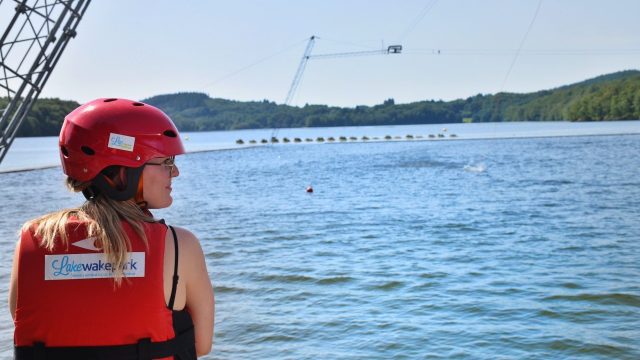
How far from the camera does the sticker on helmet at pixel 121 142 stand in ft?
7.98

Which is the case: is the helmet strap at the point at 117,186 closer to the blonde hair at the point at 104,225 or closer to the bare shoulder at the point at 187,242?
the blonde hair at the point at 104,225

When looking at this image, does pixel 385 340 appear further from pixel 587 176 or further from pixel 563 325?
pixel 587 176

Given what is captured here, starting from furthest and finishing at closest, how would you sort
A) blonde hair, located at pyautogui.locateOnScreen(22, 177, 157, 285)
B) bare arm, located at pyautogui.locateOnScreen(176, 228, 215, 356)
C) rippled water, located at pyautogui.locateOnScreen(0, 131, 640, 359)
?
rippled water, located at pyautogui.locateOnScreen(0, 131, 640, 359), bare arm, located at pyautogui.locateOnScreen(176, 228, 215, 356), blonde hair, located at pyautogui.locateOnScreen(22, 177, 157, 285)

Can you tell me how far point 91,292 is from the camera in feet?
7.62

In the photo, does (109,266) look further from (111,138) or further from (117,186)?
(111,138)

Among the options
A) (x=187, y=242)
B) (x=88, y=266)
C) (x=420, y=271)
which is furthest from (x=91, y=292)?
(x=420, y=271)

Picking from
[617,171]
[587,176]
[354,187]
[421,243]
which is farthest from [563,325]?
[617,171]

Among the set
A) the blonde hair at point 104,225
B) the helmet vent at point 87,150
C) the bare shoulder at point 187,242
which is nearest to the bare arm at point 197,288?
the bare shoulder at point 187,242

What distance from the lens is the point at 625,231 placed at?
1984 centimetres

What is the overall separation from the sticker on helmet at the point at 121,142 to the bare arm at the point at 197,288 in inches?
12.7

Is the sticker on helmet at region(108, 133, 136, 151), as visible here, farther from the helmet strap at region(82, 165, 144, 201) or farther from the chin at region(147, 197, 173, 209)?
the chin at region(147, 197, 173, 209)

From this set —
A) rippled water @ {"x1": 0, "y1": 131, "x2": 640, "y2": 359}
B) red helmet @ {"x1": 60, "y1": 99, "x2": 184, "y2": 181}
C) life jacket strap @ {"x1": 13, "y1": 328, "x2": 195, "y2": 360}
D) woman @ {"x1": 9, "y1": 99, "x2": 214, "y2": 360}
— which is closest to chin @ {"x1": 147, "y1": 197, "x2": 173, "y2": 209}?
woman @ {"x1": 9, "y1": 99, "x2": 214, "y2": 360}

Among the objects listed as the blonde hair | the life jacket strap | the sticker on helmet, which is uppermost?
the sticker on helmet

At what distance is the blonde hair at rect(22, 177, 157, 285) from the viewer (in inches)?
90.1
